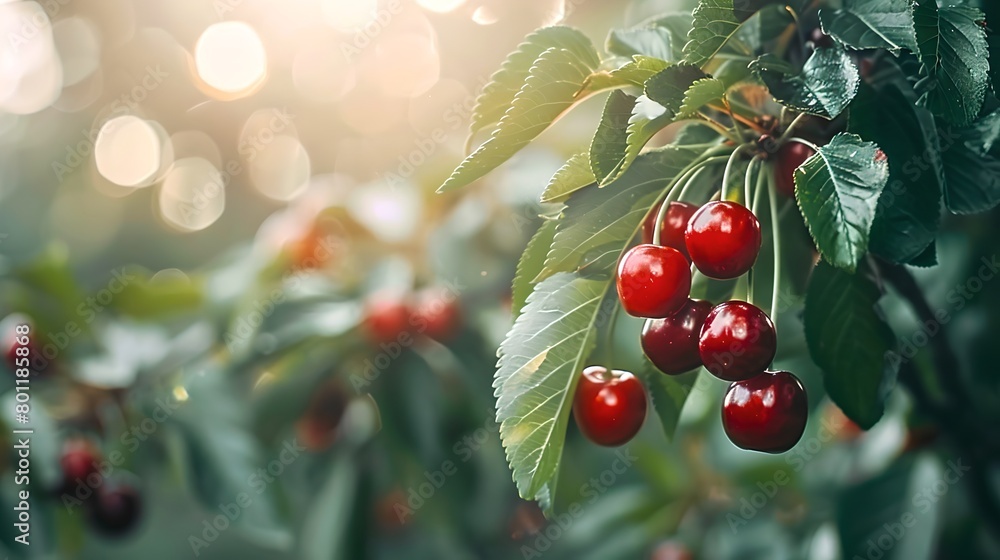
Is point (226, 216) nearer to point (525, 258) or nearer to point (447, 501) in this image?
point (447, 501)

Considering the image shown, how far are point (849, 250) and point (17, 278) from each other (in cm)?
182

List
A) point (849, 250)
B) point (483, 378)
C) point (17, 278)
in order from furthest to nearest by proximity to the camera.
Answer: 1. point (17, 278)
2. point (483, 378)
3. point (849, 250)

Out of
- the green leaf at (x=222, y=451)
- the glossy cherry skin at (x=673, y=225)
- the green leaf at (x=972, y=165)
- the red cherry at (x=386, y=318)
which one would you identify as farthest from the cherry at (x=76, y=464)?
the green leaf at (x=972, y=165)

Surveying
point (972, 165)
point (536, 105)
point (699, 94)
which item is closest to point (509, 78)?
point (536, 105)

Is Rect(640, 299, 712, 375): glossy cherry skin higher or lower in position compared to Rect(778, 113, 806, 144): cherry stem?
lower

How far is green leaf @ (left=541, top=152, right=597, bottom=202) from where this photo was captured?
0.68m

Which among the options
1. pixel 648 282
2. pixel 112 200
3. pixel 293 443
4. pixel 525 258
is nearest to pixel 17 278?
pixel 293 443

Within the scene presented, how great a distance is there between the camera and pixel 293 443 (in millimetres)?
1891

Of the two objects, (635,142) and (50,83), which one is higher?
(635,142)

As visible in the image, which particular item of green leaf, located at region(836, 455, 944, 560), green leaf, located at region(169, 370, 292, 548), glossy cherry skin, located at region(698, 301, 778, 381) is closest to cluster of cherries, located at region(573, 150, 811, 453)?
glossy cherry skin, located at region(698, 301, 778, 381)

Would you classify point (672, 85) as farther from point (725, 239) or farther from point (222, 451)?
point (222, 451)

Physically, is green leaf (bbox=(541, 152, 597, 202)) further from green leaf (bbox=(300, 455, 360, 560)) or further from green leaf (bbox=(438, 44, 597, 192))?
green leaf (bbox=(300, 455, 360, 560))

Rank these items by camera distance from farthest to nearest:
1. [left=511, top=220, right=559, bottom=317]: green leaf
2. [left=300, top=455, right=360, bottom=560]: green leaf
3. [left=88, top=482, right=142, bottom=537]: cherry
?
[left=88, top=482, right=142, bottom=537]: cherry
[left=300, top=455, right=360, bottom=560]: green leaf
[left=511, top=220, right=559, bottom=317]: green leaf

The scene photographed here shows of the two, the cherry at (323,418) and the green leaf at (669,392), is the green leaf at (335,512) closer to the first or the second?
the cherry at (323,418)
